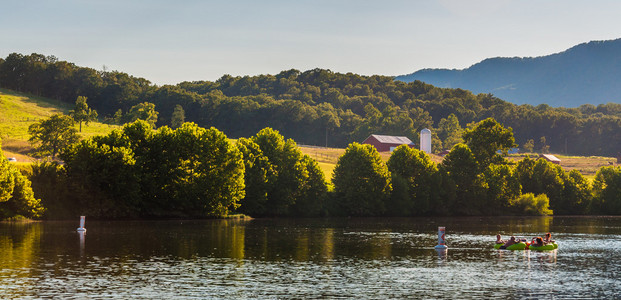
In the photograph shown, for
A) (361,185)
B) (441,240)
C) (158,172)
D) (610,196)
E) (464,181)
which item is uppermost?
Result: (158,172)

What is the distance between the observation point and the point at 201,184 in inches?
5049

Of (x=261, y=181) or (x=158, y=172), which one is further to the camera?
(x=261, y=181)

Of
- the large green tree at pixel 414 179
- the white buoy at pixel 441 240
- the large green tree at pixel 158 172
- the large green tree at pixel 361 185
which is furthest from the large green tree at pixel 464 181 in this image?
the white buoy at pixel 441 240

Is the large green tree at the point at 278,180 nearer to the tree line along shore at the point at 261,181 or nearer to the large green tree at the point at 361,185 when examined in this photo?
the tree line along shore at the point at 261,181

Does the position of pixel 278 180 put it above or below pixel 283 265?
above

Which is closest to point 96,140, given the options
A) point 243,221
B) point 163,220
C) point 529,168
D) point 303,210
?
point 163,220

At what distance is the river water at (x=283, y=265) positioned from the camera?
161 ft

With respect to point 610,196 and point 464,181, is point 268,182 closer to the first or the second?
point 464,181

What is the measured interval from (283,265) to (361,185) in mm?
92842

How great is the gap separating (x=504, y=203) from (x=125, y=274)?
138169 millimetres

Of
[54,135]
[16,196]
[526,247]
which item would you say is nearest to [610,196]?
[526,247]

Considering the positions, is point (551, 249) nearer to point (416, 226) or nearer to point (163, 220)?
point (416, 226)

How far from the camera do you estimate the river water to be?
161 ft

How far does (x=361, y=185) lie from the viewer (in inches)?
6137
